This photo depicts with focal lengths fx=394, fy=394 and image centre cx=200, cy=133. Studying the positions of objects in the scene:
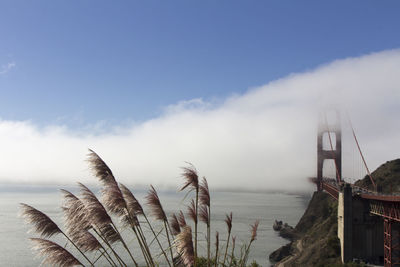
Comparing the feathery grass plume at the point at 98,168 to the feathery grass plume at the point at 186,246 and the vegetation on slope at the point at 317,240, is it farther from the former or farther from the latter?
the vegetation on slope at the point at 317,240

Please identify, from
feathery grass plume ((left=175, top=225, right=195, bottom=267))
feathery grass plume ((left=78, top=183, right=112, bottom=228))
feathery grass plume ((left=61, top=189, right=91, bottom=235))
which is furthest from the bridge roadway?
feathery grass plume ((left=78, top=183, right=112, bottom=228))

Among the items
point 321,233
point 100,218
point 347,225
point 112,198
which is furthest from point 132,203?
point 321,233

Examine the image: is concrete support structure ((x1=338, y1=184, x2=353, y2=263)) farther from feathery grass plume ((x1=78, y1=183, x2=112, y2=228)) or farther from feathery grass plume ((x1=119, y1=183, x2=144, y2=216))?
feathery grass plume ((x1=78, y1=183, x2=112, y2=228))

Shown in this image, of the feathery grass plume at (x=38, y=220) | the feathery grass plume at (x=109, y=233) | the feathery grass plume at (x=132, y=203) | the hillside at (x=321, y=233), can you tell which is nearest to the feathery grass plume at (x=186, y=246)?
the feathery grass plume at (x=132, y=203)

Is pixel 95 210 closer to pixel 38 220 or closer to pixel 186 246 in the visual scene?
pixel 38 220

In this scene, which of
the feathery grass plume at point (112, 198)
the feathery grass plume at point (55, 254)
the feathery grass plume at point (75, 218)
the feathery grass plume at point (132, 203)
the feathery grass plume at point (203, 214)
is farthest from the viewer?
the feathery grass plume at point (203, 214)

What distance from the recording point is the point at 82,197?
21.3 feet

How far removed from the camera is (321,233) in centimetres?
5488

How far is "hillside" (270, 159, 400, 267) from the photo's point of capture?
4328 centimetres

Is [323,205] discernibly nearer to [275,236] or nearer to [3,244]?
[275,236]

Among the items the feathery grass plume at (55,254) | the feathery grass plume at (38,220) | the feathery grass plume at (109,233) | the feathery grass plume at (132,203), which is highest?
the feathery grass plume at (132,203)

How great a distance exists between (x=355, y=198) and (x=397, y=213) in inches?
446

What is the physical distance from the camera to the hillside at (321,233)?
43.3m

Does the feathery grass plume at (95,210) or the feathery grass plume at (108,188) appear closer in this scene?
the feathery grass plume at (95,210)
